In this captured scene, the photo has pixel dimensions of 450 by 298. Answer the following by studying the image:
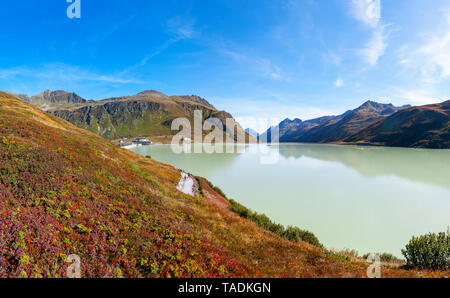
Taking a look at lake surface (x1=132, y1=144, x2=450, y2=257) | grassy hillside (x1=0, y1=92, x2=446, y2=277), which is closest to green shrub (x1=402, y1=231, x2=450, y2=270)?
grassy hillside (x1=0, y1=92, x2=446, y2=277)

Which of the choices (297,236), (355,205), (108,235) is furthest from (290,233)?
(355,205)

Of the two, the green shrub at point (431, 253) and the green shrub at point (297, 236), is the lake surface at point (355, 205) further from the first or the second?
the green shrub at point (431, 253)

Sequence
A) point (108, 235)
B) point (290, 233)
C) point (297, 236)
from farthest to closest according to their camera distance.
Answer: point (290, 233) < point (297, 236) < point (108, 235)

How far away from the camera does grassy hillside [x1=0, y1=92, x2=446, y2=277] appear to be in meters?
6.69

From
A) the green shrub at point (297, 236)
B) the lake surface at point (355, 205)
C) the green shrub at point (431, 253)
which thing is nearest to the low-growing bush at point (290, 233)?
the green shrub at point (297, 236)

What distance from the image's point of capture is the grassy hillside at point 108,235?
6.69 meters

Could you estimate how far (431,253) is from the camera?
1198 centimetres

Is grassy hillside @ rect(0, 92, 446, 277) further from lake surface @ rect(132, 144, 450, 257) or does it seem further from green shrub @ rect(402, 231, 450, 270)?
lake surface @ rect(132, 144, 450, 257)

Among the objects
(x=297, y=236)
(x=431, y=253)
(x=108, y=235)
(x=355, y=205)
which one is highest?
(x=108, y=235)

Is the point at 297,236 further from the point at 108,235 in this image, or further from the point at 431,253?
the point at 108,235

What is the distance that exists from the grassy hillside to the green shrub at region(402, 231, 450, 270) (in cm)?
284

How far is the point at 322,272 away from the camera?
32.1 ft

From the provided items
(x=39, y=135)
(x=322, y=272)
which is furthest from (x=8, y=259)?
(x=39, y=135)

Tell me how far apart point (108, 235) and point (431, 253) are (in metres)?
20.0
